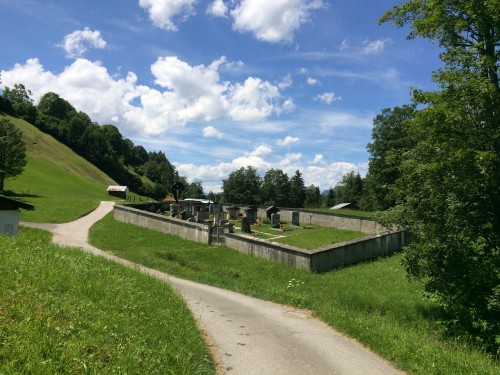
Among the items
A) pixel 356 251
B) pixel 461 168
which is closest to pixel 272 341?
pixel 461 168

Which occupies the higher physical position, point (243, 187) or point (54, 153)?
point (54, 153)

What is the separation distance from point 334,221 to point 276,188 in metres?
70.3

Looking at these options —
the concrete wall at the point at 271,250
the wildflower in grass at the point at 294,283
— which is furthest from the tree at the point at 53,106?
the wildflower in grass at the point at 294,283

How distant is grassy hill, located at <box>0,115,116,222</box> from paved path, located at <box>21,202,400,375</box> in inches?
946

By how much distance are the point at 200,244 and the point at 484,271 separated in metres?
16.9

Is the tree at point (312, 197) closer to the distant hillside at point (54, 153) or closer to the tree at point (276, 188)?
the tree at point (276, 188)

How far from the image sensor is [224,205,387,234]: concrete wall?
33688 millimetres

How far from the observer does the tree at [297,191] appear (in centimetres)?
10648

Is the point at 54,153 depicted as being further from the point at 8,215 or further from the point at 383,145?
the point at 8,215

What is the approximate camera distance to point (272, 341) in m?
8.80

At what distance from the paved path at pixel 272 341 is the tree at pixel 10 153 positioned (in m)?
39.9

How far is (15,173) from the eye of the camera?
4488cm

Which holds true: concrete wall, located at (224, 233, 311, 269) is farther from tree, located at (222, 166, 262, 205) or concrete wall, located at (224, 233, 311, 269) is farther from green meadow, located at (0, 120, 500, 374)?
tree, located at (222, 166, 262, 205)

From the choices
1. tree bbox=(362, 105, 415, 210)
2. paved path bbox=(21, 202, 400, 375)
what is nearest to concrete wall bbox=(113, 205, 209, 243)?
paved path bbox=(21, 202, 400, 375)
